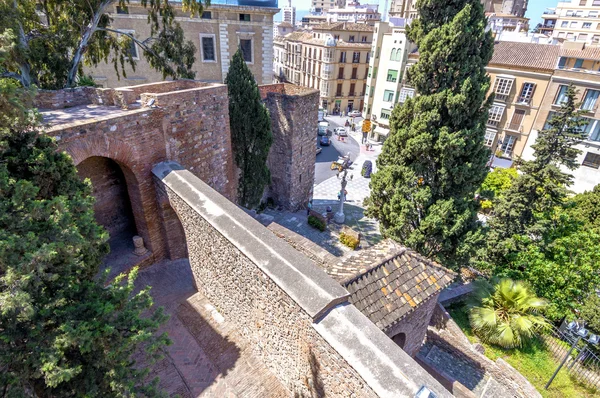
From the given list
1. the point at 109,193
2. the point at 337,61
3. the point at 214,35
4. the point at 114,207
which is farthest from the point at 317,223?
the point at 337,61

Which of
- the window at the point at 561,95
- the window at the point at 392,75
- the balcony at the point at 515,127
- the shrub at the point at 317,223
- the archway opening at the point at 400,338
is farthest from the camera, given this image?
the window at the point at 392,75

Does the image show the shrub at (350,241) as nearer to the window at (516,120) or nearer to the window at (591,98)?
the window at (516,120)

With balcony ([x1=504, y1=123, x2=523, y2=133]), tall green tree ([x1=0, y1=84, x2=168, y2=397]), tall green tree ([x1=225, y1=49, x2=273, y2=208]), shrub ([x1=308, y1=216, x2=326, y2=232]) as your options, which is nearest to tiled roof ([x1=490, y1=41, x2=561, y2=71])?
balcony ([x1=504, y1=123, x2=523, y2=133])

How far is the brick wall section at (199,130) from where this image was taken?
8906mm

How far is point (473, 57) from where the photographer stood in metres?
9.77

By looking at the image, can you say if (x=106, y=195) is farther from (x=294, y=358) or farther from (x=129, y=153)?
(x=294, y=358)

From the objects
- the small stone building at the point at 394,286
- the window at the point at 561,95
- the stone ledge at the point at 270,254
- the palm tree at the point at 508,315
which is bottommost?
the palm tree at the point at 508,315

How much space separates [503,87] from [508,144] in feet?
17.3

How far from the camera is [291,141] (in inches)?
702

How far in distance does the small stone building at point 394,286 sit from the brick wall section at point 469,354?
10.6 feet

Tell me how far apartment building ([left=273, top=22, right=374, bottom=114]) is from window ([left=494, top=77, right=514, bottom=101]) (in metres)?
20.6

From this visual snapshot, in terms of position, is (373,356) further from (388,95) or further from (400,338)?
(388,95)

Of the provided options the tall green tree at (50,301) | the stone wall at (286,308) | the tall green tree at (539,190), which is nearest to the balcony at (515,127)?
the tall green tree at (539,190)

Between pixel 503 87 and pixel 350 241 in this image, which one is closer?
pixel 350 241
